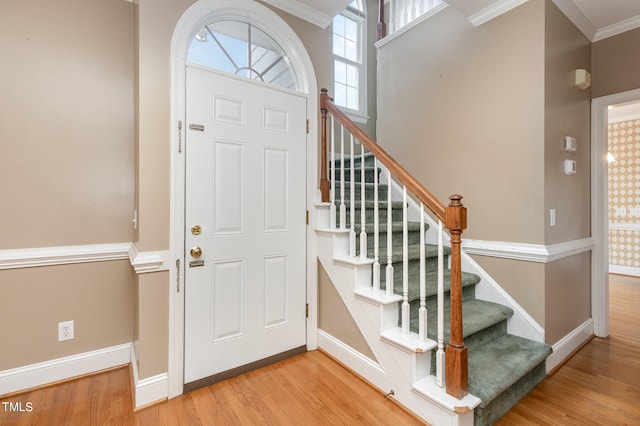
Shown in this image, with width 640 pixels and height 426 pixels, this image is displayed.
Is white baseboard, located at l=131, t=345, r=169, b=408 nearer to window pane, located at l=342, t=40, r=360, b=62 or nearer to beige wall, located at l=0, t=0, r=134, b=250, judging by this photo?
beige wall, located at l=0, t=0, r=134, b=250

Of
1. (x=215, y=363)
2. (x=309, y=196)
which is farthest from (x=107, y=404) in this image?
(x=309, y=196)

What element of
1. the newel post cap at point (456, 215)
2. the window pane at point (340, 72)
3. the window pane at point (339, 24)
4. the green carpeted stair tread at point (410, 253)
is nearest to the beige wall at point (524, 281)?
the green carpeted stair tread at point (410, 253)

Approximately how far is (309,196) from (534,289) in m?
1.77

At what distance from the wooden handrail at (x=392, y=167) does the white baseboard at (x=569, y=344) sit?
156cm

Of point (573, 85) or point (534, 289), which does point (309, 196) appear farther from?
point (573, 85)

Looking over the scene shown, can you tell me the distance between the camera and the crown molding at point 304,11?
226 cm

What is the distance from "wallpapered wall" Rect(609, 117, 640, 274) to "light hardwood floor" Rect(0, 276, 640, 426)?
402 centimetres

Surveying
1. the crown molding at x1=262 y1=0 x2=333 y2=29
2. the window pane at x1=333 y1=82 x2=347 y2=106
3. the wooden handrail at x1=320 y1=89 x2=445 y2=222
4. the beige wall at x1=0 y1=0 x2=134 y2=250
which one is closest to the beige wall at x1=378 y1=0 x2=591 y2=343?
the wooden handrail at x1=320 y1=89 x2=445 y2=222

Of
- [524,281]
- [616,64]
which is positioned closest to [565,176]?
[524,281]

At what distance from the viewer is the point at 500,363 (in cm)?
185

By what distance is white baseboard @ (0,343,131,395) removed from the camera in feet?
6.18

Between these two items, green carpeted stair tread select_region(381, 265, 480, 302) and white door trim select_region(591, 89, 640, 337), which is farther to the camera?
white door trim select_region(591, 89, 640, 337)

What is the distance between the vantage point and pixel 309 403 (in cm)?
181

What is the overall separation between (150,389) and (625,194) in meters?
7.25
